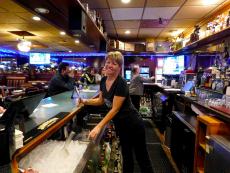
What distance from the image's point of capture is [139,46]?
7.62 m

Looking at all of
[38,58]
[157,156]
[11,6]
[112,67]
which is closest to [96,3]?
[11,6]

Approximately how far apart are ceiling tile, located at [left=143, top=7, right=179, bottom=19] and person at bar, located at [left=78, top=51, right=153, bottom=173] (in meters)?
2.51

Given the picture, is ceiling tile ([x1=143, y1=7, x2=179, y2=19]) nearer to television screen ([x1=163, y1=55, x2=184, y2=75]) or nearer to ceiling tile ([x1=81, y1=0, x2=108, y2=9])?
ceiling tile ([x1=81, y1=0, x2=108, y2=9])

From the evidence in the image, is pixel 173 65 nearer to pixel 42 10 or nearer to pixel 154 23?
pixel 154 23

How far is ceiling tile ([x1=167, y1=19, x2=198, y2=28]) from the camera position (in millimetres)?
4949

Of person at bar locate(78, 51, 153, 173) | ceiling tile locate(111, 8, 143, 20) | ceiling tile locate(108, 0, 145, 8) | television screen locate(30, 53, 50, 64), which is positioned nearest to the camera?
person at bar locate(78, 51, 153, 173)

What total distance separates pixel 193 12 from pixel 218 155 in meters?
3.32

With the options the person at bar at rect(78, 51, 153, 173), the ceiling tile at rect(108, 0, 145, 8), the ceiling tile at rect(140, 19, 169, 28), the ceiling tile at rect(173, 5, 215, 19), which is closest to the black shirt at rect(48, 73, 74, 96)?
the ceiling tile at rect(108, 0, 145, 8)

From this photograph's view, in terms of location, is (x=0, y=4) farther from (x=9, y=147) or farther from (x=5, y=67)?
(x=5, y=67)

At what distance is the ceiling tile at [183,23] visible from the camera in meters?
4.95

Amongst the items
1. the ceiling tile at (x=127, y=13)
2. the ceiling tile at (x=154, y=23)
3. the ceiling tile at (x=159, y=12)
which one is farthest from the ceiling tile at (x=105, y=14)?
the ceiling tile at (x=154, y=23)

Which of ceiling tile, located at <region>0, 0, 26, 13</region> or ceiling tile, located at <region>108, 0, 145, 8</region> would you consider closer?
ceiling tile, located at <region>0, 0, 26, 13</region>

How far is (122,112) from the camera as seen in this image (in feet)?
7.06

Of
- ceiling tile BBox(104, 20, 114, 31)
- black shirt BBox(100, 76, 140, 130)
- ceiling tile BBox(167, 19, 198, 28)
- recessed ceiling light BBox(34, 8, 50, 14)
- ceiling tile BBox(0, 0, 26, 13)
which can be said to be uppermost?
ceiling tile BBox(104, 20, 114, 31)
